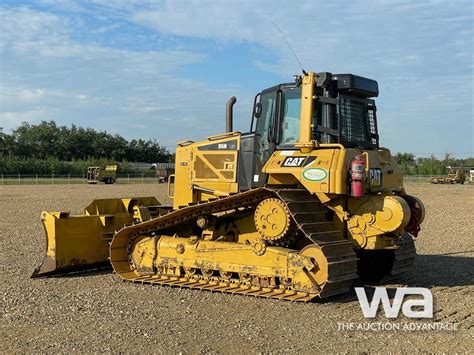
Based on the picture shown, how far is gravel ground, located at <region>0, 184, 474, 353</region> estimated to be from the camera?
6277mm

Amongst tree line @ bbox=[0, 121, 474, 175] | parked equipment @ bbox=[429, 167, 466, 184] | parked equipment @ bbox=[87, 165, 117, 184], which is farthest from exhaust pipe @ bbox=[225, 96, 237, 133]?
tree line @ bbox=[0, 121, 474, 175]

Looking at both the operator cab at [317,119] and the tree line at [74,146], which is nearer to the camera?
the operator cab at [317,119]

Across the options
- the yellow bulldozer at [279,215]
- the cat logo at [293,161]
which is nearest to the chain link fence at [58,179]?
the yellow bulldozer at [279,215]

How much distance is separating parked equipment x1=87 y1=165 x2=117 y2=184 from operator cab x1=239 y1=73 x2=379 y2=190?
53.6 metres

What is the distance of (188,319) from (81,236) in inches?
154

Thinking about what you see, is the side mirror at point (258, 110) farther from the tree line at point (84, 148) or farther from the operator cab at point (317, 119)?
the tree line at point (84, 148)

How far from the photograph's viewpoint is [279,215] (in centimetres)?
854

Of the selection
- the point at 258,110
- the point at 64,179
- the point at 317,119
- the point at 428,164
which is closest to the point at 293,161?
the point at 317,119

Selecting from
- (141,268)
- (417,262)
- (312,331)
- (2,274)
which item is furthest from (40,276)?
(417,262)

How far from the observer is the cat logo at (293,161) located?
8664mm

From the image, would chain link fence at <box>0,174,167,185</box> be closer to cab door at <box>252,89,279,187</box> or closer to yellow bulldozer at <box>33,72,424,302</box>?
yellow bulldozer at <box>33,72,424,302</box>

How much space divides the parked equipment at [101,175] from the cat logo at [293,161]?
54.4 meters

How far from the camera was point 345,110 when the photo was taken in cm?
921

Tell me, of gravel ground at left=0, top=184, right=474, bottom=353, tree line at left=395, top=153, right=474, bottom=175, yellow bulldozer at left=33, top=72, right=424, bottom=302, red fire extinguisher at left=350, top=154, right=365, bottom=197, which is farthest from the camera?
tree line at left=395, top=153, right=474, bottom=175
